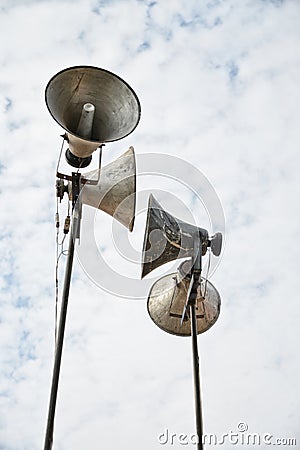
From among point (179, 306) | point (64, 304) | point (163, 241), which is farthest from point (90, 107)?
point (179, 306)

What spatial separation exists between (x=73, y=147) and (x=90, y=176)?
46cm

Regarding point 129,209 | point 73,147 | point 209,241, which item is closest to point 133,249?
point 129,209

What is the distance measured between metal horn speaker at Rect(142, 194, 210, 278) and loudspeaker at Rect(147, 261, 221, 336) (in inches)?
11.8

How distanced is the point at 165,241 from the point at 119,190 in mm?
665

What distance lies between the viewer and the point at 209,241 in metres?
4.81

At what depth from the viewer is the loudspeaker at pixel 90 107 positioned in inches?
170

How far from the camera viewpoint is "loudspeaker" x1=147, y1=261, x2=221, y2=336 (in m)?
5.08

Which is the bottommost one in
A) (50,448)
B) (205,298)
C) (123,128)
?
(50,448)

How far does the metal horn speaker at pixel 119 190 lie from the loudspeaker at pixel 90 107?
0.48m

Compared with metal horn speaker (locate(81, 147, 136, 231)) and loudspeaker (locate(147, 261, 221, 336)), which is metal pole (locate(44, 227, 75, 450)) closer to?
metal horn speaker (locate(81, 147, 136, 231))

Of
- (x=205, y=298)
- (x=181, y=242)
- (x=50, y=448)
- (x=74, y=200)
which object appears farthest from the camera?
(x=205, y=298)

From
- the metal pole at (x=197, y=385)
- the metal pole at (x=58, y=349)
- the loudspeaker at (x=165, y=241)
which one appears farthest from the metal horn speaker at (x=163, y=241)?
the metal pole at (x=58, y=349)

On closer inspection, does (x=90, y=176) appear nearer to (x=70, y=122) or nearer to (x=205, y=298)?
(x=70, y=122)

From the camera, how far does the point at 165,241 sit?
474 cm
